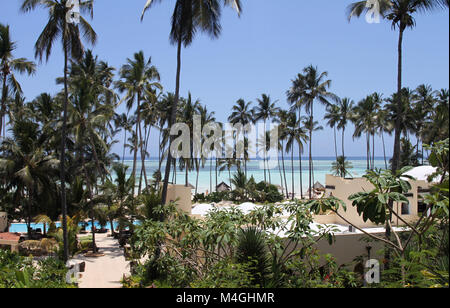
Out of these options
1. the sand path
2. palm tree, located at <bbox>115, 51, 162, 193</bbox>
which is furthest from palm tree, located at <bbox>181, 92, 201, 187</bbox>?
the sand path

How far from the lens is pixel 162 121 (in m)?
31.8

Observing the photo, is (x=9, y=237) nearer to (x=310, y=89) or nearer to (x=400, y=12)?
(x=400, y=12)

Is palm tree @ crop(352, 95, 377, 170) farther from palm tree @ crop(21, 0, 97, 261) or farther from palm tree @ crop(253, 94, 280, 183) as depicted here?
palm tree @ crop(21, 0, 97, 261)

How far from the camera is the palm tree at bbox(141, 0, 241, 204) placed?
435 inches

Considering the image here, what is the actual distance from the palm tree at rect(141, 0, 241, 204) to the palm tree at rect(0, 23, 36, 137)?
483 inches

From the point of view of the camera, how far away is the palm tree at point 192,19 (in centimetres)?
1105

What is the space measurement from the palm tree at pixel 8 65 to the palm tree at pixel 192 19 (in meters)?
12.3

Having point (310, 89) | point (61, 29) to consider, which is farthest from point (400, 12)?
point (310, 89)

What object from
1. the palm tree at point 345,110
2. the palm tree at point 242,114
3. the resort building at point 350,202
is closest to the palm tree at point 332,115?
the palm tree at point 345,110

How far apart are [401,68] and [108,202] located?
51.7 ft

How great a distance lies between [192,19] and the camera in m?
11.3
